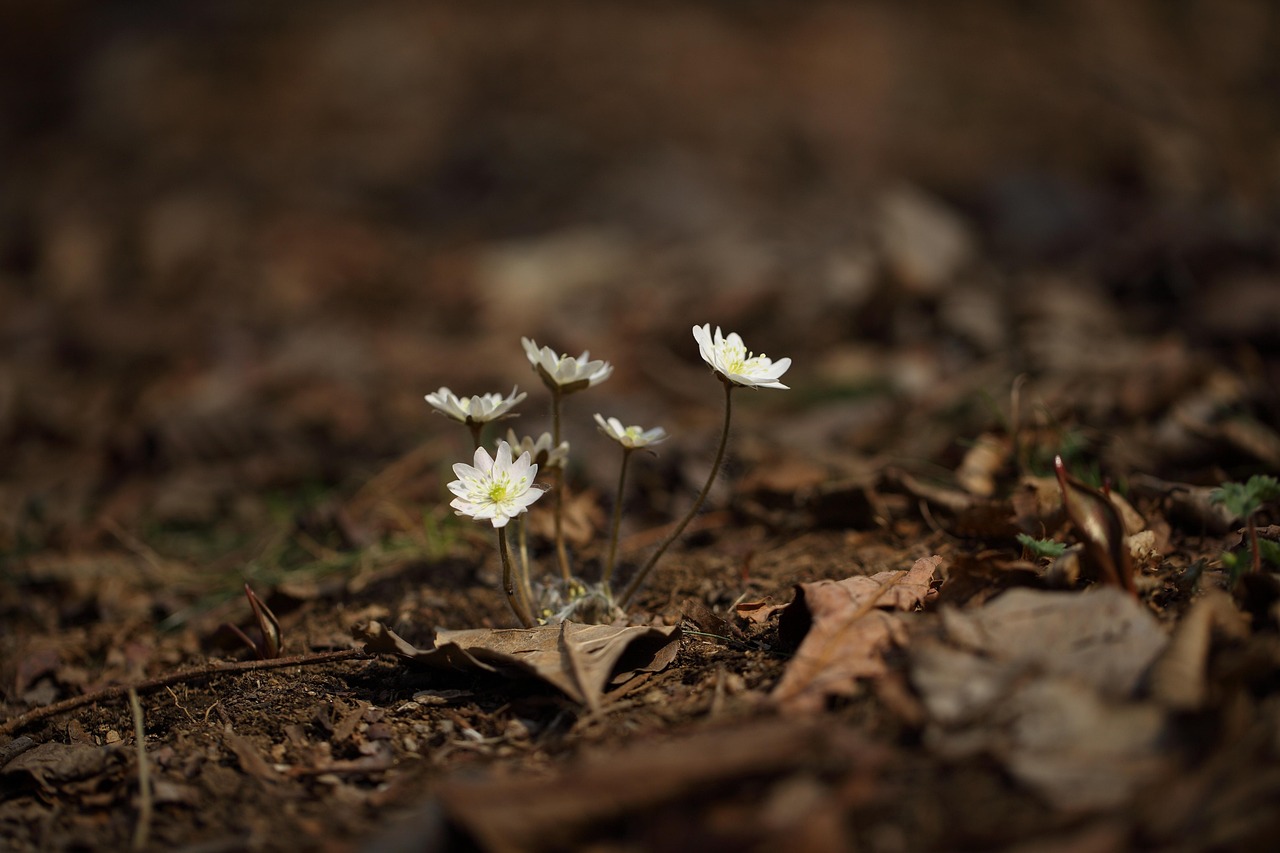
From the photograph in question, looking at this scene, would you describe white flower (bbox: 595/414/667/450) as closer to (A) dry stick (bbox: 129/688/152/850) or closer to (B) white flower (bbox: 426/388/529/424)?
(B) white flower (bbox: 426/388/529/424)

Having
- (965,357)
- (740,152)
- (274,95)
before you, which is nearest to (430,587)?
(965,357)

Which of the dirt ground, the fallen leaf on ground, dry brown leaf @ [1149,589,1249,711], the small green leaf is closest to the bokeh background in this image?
the dirt ground

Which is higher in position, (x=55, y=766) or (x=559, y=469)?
(x=559, y=469)

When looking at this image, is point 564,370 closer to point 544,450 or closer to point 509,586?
point 544,450

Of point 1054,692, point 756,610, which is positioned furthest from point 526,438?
point 1054,692

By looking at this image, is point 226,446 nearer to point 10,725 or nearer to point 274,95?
point 10,725

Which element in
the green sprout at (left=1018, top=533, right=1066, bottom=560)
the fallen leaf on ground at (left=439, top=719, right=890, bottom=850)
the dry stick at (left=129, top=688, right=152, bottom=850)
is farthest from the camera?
the green sprout at (left=1018, top=533, right=1066, bottom=560)
